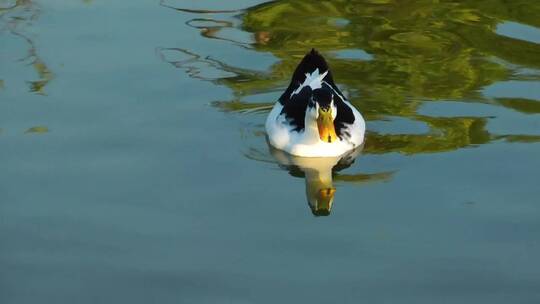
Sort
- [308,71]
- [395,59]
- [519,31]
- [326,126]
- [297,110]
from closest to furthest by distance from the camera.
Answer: [326,126] → [297,110] → [308,71] → [395,59] → [519,31]

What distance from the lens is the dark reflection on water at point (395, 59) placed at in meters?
11.7

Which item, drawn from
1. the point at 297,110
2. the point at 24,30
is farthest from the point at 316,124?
the point at 24,30

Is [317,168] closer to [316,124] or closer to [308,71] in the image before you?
[316,124]

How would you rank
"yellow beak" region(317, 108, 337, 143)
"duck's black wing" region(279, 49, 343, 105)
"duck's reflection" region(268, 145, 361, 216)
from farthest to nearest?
"duck's black wing" region(279, 49, 343, 105) → "yellow beak" region(317, 108, 337, 143) → "duck's reflection" region(268, 145, 361, 216)

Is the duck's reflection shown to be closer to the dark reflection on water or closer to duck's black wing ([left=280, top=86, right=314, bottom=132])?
the dark reflection on water

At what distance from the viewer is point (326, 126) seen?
11336 millimetres

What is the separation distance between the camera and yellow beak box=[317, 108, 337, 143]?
11336mm

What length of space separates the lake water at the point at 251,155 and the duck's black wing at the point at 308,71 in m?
0.37

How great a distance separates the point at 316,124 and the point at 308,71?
2.35ft

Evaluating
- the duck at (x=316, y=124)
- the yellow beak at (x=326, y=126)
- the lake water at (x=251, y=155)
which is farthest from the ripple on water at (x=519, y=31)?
the yellow beak at (x=326, y=126)

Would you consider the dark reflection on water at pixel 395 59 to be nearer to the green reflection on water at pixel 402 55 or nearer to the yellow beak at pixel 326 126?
the green reflection on water at pixel 402 55

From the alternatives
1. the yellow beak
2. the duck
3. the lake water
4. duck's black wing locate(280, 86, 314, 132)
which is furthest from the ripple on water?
the yellow beak

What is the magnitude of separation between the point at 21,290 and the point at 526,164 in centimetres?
399

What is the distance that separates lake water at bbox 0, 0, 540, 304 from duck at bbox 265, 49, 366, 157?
172mm
